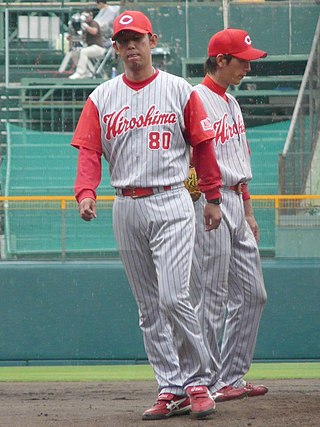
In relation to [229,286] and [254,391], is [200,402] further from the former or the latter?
[229,286]

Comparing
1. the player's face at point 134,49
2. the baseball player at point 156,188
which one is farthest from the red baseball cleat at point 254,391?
the player's face at point 134,49

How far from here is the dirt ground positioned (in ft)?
14.3

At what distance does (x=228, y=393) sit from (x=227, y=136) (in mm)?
1251

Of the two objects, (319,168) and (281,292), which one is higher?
(319,168)

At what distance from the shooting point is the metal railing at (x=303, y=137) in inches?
432

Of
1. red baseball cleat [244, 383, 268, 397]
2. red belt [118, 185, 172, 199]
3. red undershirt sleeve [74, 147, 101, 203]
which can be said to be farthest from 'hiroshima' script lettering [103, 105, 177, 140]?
red baseball cleat [244, 383, 268, 397]

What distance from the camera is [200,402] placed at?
4543mm

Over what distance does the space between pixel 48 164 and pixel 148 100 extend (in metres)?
7.14

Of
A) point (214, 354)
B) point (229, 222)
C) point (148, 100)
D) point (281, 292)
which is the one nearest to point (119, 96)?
point (148, 100)

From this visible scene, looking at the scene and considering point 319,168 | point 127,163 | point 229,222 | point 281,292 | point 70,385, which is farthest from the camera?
point 319,168

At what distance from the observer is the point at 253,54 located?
5352 mm

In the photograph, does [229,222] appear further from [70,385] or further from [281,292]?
[281,292]

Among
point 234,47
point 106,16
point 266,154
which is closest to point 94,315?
point 266,154

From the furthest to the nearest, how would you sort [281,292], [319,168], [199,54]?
1. [199,54]
2. [319,168]
3. [281,292]
